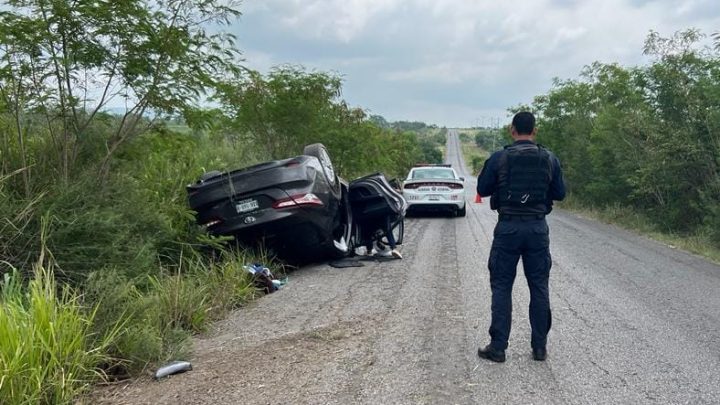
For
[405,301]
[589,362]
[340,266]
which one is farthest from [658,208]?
[589,362]

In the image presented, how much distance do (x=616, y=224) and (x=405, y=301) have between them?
12995 millimetres

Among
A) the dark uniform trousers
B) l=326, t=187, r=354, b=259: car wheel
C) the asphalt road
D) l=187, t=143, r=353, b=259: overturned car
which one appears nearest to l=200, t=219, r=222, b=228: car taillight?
l=187, t=143, r=353, b=259: overturned car

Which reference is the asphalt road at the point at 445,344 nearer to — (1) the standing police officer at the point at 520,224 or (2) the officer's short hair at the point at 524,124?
(1) the standing police officer at the point at 520,224

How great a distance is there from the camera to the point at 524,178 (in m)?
4.70

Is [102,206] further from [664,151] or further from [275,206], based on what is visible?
[664,151]

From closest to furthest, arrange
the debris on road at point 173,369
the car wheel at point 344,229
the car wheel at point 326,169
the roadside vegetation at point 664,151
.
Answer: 1. the debris on road at point 173,369
2. the car wheel at point 326,169
3. the car wheel at point 344,229
4. the roadside vegetation at point 664,151

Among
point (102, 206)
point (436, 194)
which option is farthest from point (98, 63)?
point (436, 194)

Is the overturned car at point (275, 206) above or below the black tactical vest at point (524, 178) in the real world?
below

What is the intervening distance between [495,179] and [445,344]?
1.43 metres

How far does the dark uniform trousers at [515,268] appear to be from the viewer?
4695mm

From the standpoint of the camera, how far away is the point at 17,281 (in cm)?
484

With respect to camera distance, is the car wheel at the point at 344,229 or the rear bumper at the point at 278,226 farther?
the car wheel at the point at 344,229

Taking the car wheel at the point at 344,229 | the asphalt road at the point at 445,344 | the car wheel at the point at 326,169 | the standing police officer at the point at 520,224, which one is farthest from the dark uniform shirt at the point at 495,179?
the car wheel at the point at 344,229

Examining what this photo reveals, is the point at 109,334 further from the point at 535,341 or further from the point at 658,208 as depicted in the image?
the point at 658,208
